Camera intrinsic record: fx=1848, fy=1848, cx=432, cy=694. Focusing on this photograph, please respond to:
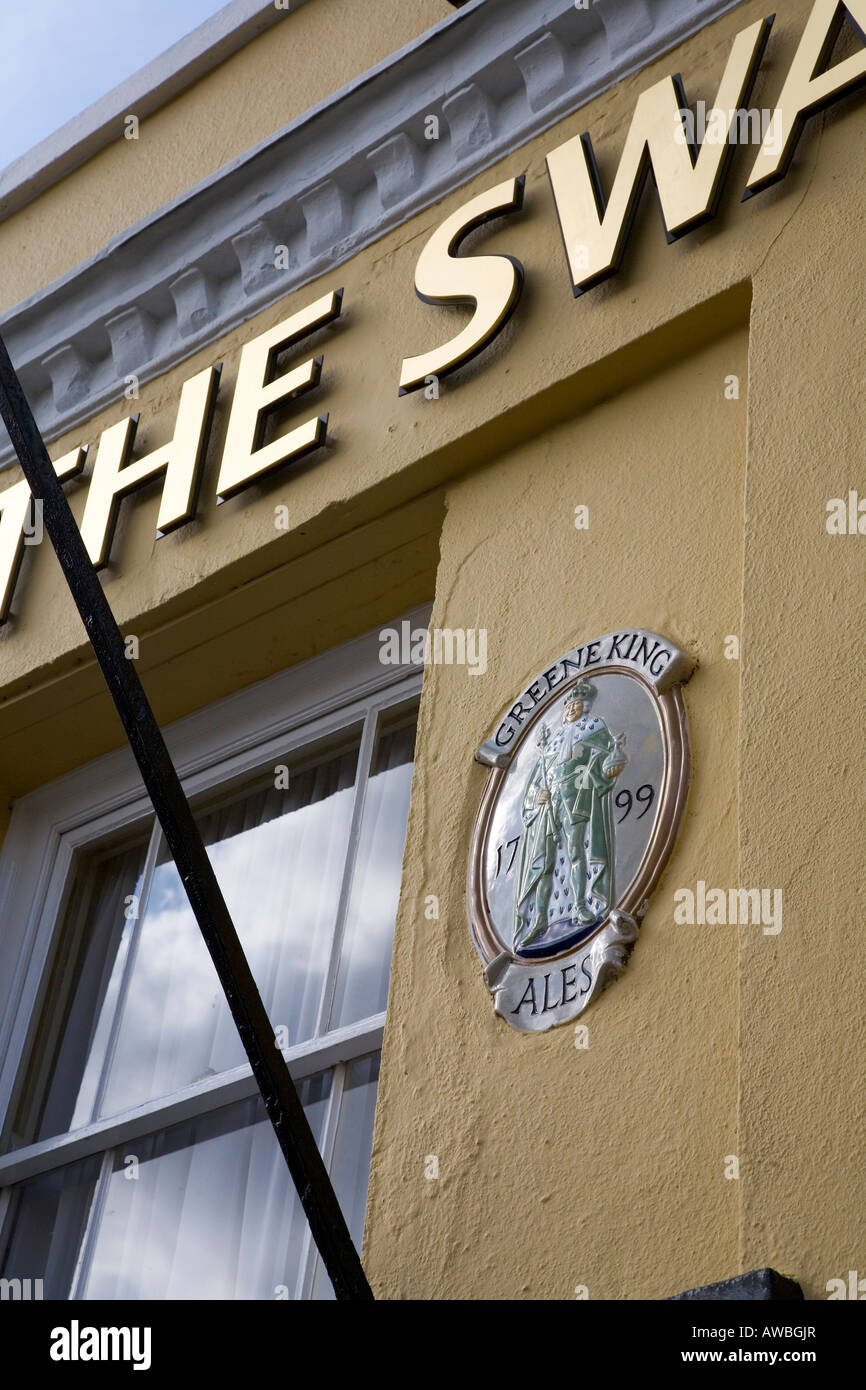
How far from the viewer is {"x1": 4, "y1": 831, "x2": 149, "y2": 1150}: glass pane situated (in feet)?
15.5

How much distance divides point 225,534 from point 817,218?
1740 mm

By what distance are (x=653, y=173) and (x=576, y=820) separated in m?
1.64

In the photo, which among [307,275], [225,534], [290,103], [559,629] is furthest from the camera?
[290,103]

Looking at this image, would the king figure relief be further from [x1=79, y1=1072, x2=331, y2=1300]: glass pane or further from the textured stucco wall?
[x1=79, y1=1072, x2=331, y2=1300]: glass pane

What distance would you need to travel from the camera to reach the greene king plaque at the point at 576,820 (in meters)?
3.36

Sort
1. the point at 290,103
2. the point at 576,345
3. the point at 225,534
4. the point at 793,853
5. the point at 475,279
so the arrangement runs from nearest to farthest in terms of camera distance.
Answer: the point at 793,853 → the point at 576,345 → the point at 475,279 → the point at 225,534 → the point at 290,103

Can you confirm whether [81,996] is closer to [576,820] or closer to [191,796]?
[191,796]

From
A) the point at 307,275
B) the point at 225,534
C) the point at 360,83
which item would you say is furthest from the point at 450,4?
the point at 225,534

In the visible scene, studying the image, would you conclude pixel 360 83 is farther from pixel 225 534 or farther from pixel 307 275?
pixel 225 534

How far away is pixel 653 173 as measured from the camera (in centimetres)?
426

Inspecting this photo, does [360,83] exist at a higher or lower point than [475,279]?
higher

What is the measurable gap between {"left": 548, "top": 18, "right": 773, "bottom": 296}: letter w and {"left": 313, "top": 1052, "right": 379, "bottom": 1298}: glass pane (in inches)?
72.4

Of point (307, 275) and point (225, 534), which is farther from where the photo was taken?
point (307, 275)

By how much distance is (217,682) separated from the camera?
5012 mm
